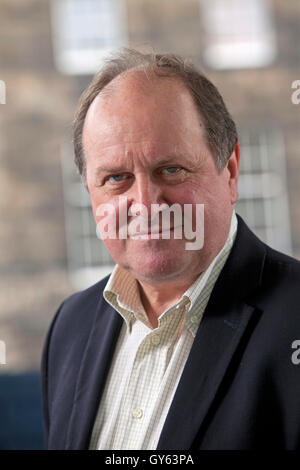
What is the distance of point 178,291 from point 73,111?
6399 millimetres

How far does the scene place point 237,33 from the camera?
7.47 meters

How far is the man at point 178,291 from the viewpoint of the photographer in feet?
3.70

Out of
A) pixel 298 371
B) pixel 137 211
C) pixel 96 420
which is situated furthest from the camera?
pixel 96 420

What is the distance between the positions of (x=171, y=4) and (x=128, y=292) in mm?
6825

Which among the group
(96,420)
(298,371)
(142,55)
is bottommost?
(96,420)

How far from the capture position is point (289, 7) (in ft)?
25.1

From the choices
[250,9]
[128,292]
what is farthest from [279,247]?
[128,292]

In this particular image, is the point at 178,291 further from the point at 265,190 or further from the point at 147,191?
the point at 265,190

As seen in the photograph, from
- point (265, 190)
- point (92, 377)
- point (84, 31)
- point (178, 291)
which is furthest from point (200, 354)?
point (84, 31)

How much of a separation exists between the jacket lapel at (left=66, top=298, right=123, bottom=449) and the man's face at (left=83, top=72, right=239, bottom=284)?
7.5 inches

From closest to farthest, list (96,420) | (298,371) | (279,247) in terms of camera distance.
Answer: (298,371) → (96,420) → (279,247)

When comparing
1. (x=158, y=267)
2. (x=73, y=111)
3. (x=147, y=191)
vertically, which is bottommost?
(x=158, y=267)

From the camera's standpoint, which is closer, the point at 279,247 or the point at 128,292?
the point at 128,292

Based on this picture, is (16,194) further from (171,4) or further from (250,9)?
(250,9)
